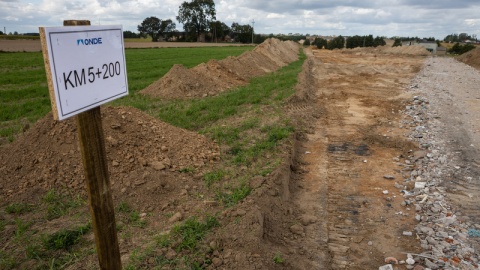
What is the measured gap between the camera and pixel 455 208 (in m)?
5.48

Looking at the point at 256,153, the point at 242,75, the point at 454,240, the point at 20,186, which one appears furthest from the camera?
the point at 242,75

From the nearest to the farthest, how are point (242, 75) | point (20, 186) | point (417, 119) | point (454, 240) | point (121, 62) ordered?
point (121, 62)
point (454, 240)
point (20, 186)
point (417, 119)
point (242, 75)

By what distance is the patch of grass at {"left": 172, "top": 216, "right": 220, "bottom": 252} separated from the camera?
4000 mm

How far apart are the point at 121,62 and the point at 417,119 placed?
35.6 ft

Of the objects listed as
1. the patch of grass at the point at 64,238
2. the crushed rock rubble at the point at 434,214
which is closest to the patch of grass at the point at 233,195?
the patch of grass at the point at 64,238

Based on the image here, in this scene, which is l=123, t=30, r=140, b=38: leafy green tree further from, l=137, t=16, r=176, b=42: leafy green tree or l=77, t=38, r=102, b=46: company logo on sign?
l=77, t=38, r=102, b=46: company logo on sign

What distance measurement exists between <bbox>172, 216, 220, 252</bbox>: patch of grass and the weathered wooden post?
139 cm

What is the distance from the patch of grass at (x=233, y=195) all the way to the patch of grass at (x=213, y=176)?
1.44 feet

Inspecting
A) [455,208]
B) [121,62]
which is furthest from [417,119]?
[121,62]

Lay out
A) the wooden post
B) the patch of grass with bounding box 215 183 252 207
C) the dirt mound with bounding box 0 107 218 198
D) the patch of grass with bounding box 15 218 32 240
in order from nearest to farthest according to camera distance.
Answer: the wooden post
the patch of grass with bounding box 15 218 32 240
the patch of grass with bounding box 215 183 252 207
the dirt mound with bounding box 0 107 218 198

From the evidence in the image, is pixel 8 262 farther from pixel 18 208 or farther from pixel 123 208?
pixel 123 208

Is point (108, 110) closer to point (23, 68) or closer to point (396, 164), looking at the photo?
point (396, 164)

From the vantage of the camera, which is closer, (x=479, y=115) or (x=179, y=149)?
(x=179, y=149)

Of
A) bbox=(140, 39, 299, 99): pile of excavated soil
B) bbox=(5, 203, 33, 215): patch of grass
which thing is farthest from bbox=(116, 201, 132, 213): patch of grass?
bbox=(140, 39, 299, 99): pile of excavated soil
